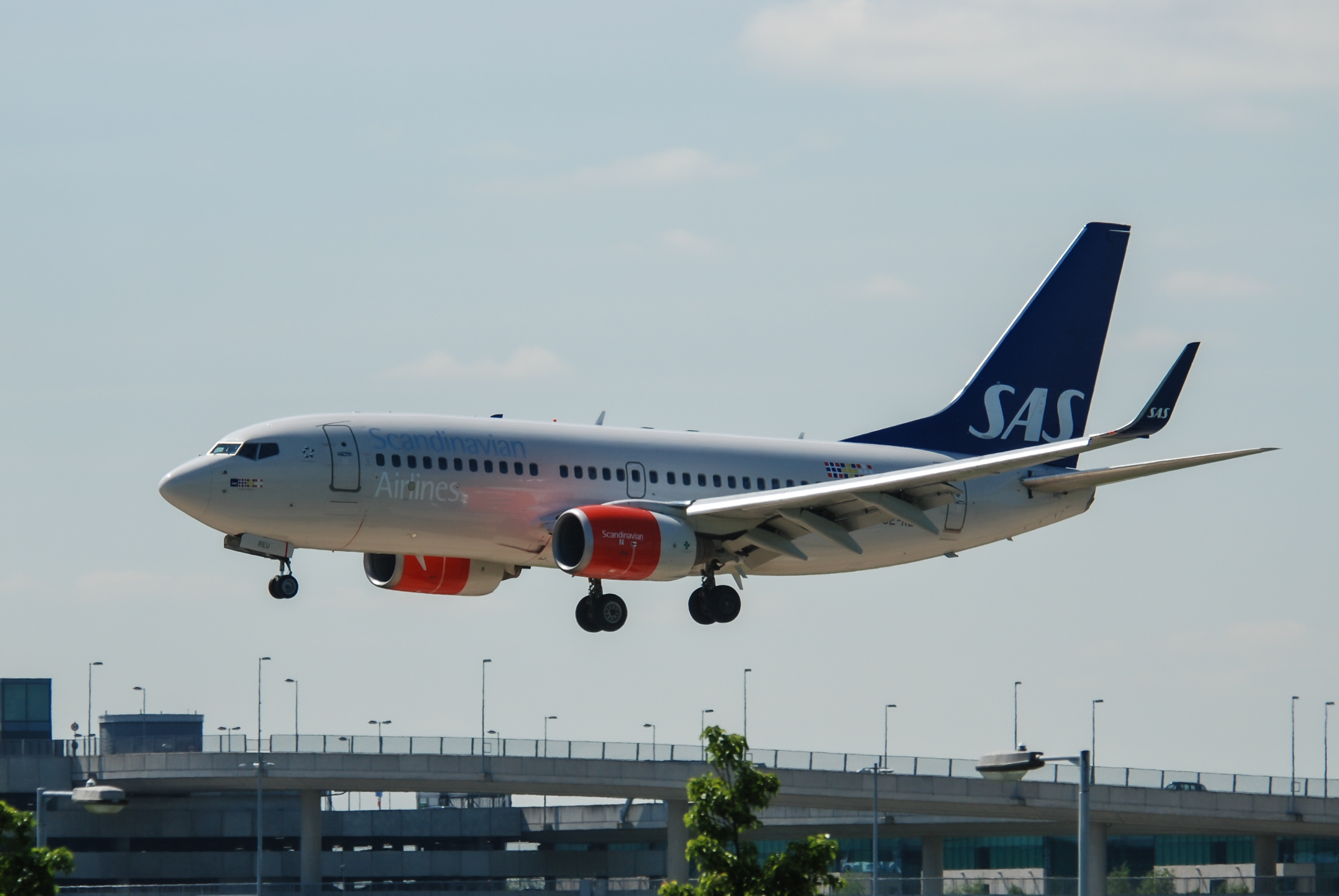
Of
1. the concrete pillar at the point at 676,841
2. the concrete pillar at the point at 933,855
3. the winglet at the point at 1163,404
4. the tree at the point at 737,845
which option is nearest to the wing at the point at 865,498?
the winglet at the point at 1163,404

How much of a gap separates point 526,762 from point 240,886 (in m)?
16.1

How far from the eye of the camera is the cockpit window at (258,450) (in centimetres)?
5297

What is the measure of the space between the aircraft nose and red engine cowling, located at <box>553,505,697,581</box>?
390 inches

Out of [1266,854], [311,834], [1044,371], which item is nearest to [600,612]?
[1044,371]

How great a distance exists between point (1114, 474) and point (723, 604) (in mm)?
12561

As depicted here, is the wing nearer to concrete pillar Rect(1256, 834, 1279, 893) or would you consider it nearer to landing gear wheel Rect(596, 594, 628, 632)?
landing gear wheel Rect(596, 594, 628, 632)

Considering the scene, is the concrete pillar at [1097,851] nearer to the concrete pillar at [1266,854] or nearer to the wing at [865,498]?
the concrete pillar at [1266,854]

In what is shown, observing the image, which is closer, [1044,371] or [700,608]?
[700,608]

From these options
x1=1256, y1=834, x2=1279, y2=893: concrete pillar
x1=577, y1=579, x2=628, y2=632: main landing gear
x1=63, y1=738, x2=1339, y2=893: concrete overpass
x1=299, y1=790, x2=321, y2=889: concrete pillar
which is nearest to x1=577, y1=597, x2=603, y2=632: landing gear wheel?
x1=577, y1=579, x2=628, y2=632: main landing gear

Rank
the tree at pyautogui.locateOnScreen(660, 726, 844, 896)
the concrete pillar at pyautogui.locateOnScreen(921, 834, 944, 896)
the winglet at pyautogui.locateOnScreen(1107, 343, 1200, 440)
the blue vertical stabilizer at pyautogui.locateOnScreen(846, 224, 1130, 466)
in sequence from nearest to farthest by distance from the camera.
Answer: the tree at pyautogui.locateOnScreen(660, 726, 844, 896) → the winglet at pyautogui.locateOnScreen(1107, 343, 1200, 440) → the blue vertical stabilizer at pyautogui.locateOnScreen(846, 224, 1130, 466) → the concrete pillar at pyautogui.locateOnScreen(921, 834, 944, 896)

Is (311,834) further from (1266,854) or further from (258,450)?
(258,450)

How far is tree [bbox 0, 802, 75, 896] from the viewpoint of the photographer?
40000mm

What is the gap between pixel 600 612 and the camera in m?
59.9

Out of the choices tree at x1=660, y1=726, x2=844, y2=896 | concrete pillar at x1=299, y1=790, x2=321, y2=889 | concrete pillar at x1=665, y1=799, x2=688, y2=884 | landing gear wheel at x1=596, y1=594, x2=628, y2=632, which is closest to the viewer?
tree at x1=660, y1=726, x2=844, y2=896
